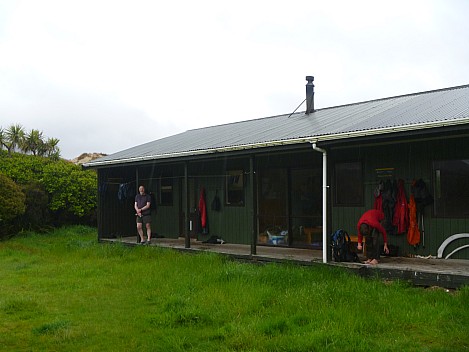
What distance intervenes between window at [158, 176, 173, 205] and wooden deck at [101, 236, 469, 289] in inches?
143

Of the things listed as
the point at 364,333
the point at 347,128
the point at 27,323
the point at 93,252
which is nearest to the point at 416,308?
the point at 364,333

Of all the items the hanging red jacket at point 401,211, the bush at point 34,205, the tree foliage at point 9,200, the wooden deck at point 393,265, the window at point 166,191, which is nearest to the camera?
the wooden deck at point 393,265

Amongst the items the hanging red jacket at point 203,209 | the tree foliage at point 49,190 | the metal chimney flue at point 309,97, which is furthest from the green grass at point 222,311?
the tree foliage at point 49,190

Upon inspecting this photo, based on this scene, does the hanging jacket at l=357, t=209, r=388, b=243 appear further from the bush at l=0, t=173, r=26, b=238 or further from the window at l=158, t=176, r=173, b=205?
the bush at l=0, t=173, r=26, b=238

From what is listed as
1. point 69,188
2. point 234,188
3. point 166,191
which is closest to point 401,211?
point 234,188

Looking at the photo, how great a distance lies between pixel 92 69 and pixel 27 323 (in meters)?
19.3

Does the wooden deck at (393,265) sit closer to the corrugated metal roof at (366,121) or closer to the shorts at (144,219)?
the shorts at (144,219)

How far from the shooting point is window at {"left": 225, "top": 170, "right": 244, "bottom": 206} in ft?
43.1

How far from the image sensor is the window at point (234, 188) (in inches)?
517

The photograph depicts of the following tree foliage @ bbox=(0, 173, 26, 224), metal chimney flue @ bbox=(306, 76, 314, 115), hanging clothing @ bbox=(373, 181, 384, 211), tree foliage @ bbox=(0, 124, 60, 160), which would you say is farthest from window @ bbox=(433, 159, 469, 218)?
tree foliage @ bbox=(0, 124, 60, 160)

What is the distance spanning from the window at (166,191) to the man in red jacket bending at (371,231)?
7710 millimetres

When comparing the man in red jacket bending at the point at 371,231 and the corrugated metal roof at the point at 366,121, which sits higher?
the corrugated metal roof at the point at 366,121

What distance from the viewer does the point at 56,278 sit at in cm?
937

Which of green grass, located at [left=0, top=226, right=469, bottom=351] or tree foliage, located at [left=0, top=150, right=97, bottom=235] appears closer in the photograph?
green grass, located at [left=0, top=226, right=469, bottom=351]
